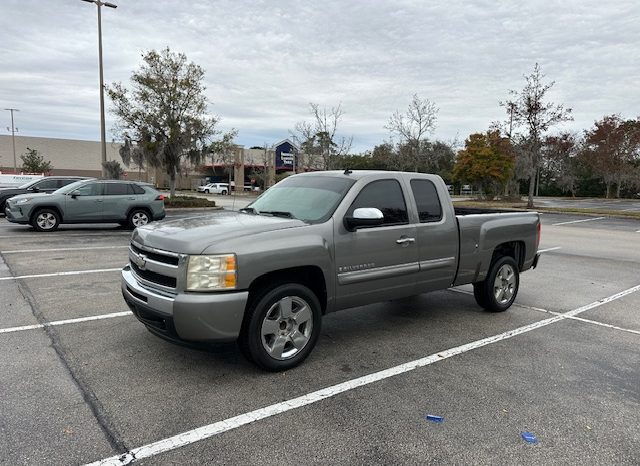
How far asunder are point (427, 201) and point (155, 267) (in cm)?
306

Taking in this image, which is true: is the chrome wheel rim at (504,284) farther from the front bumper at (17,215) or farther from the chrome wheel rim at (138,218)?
the front bumper at (17,215)

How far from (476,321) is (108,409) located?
13.9 ft

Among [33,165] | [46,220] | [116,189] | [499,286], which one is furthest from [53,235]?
[33,165]

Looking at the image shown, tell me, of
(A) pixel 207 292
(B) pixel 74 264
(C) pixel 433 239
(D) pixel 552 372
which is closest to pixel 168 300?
(A) pixel 207 292

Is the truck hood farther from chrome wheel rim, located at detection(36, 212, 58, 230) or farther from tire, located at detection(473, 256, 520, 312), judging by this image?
chrome wheel rim, located at detection(36, 212, 58, 230)

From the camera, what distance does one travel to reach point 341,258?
4.44m

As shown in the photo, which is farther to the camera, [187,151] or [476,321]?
[187,151]

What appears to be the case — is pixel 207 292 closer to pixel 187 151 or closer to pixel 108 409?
pixel 108 409

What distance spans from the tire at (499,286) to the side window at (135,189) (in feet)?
38.8

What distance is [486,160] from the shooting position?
3497cm

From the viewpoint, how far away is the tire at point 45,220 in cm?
1341

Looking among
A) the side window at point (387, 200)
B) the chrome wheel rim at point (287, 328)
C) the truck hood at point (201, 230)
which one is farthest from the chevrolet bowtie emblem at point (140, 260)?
the side window at point (387, 200)

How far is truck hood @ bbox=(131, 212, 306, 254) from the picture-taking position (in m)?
3.81

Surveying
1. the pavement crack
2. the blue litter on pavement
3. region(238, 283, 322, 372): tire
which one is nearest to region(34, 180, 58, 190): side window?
the pavement crack
